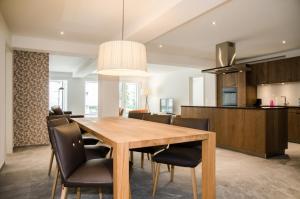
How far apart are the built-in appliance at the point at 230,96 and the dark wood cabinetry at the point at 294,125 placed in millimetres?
1545

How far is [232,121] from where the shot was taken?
14.2 feet

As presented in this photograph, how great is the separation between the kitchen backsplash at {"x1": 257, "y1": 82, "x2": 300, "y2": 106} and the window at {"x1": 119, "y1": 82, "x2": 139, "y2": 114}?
6.34 meters

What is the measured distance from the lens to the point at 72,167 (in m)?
1.65

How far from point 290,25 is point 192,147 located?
123 inches

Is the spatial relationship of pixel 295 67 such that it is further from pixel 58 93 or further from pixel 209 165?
pixel 58 93

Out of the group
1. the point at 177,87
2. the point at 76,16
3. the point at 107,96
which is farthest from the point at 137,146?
the point at 177,87

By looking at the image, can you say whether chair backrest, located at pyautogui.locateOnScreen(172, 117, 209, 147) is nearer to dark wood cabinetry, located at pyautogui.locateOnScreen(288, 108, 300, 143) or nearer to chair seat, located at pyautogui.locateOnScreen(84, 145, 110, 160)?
chair seat, located at pyautogui.locateOnScreen(84, 145, 110, 160)

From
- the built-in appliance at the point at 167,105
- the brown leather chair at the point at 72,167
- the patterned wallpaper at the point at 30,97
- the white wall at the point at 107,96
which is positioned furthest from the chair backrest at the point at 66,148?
the built-in appliance at the point at 167,105

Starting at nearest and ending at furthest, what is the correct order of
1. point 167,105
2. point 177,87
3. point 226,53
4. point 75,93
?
point 226,53
point 177,87
point 167,105
point 75,93

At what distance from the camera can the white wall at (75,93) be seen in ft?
33.7

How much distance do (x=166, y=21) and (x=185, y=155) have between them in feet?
6.45

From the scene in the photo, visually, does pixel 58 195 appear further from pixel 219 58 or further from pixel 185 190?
pixel 219 58

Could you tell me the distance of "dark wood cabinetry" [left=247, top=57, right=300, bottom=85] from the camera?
17.4 ft

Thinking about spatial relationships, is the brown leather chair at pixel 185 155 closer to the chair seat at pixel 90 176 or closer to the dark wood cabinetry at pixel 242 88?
the chair seat at pixel 90 176
